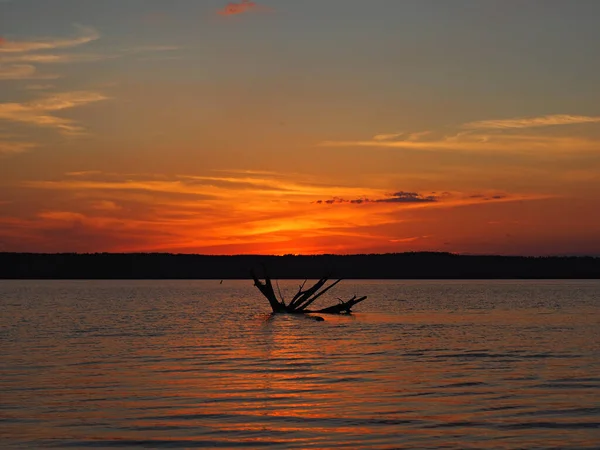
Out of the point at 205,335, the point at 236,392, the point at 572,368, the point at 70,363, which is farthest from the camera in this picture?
the point at 205,335

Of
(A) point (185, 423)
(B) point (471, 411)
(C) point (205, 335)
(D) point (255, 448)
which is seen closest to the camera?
(D) point (255, 448)

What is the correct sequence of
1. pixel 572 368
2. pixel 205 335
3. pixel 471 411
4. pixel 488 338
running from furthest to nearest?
pixel 205 335, pixel 488 338, pixel 572 368, pixel 471 411

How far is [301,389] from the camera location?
24.6 metres

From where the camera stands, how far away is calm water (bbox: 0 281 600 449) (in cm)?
1811

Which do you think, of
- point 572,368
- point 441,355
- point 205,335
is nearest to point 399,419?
point 572,368

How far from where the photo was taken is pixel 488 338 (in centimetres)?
4347

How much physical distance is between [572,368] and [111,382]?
15.6 m

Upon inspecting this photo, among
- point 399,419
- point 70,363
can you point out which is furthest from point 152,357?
point 399,419

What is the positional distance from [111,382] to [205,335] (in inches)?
790

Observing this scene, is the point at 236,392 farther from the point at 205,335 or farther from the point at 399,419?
the point at 205,335

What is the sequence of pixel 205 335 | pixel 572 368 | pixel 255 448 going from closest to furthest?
pixel 255 448 < pixel 572 368 < pixel 205 335

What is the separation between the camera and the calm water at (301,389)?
18109 millimetres

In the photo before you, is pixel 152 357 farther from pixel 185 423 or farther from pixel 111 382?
pixel 185 423

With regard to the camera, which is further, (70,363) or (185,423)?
(70,363)
